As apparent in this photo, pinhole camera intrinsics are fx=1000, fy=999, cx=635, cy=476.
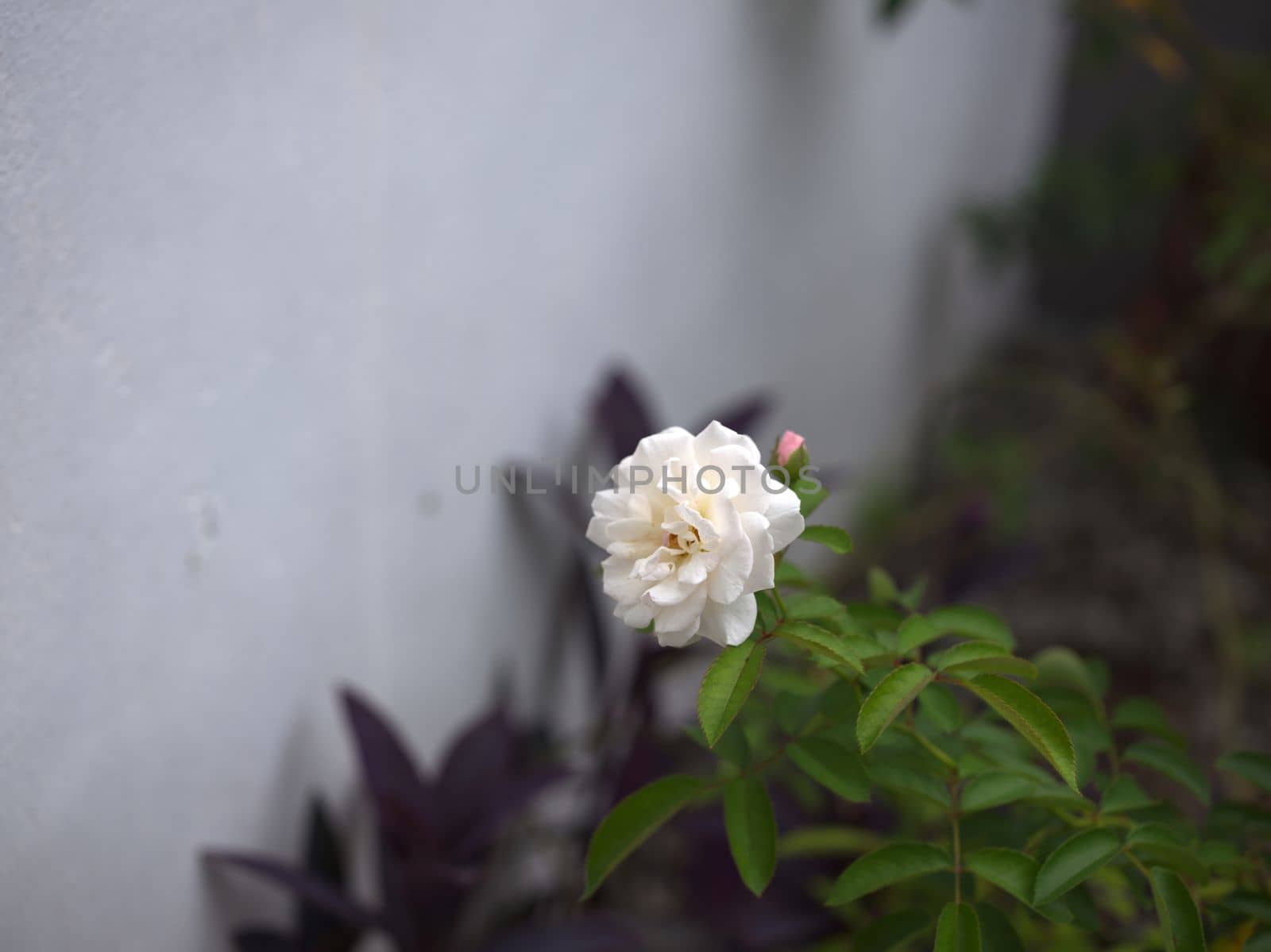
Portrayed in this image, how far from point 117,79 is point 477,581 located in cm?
76

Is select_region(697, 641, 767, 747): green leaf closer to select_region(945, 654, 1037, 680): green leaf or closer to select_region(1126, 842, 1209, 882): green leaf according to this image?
select_region(945, 654, 1037, 680): green leaf

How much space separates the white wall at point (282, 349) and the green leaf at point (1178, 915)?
0.82 metres

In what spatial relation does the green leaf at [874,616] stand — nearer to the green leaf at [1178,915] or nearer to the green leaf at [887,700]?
the green leaf at [887,700]

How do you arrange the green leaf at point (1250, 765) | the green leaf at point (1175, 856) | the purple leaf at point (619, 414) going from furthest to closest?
the purple leaf at point (619, 414)
the green leaf at point (1250, 765)
the green leaf at point (1175, 856)

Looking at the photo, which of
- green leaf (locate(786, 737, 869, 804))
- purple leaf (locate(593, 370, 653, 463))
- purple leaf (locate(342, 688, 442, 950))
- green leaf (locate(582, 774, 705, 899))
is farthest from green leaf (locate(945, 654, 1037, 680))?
purple leaf (locate(593, 370, 653, 463))

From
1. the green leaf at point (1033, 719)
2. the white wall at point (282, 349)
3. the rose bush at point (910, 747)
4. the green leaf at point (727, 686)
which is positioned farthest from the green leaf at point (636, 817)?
the white wall at point (282, 349)

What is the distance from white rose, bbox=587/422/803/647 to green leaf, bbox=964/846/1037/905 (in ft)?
0.88

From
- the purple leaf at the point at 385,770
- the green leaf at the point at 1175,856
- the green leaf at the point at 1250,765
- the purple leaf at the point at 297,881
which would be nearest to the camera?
the green leaf at the point at 1175,856

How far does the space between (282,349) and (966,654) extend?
2.25 feet

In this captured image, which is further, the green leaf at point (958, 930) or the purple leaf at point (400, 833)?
the purple leaf at point (400, 833)

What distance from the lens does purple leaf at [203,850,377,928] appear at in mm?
975

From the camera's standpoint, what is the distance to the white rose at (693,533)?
628mm

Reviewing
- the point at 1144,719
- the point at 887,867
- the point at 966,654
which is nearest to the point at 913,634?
the point at 966,654

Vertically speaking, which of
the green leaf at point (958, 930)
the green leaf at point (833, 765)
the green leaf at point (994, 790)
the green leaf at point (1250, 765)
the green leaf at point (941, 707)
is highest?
the green leaf at point (941, 707)
